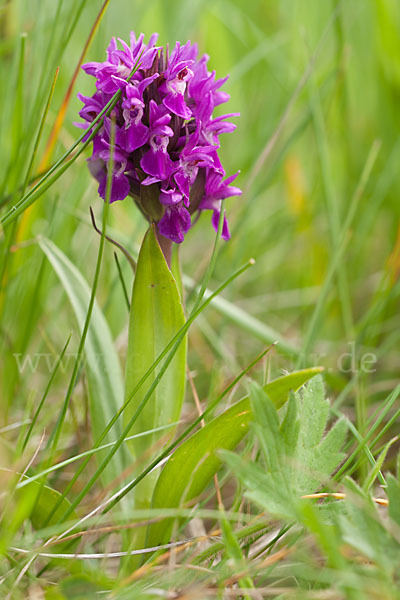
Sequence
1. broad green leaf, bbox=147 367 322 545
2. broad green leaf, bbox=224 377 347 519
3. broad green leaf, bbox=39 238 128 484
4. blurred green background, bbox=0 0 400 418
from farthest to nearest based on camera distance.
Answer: blurred green background, bbox=0 0 400 418 < broad green leaf, bbox=39 238 128 484 < broad green leaf, bbox=147 367 322 545 < broad green leaf, bbox=224 377 347 519

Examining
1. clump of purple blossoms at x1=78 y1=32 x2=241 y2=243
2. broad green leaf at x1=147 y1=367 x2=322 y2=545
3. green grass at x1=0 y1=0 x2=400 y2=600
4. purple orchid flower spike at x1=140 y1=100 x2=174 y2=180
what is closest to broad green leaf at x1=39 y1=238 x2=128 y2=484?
green grass at x1=0 y1=0 x2=400 y2=600

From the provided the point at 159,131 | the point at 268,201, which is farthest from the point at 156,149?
the point at 268,201

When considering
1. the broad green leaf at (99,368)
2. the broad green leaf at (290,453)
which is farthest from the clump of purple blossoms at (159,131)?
the broad green leaf at (290,453)

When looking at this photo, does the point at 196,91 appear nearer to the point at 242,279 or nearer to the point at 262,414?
the point at 262,414

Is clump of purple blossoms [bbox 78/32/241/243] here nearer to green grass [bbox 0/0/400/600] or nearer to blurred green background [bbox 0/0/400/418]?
green grass [bbox 0/0/400/600]

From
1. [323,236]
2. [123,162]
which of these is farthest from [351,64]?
[123,162]

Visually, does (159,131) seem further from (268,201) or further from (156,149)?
(268,201)

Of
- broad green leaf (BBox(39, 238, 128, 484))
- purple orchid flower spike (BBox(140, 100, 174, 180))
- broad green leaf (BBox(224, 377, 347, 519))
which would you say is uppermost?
purple orchid flower spike (BBox(140, 100, 174, 180))
